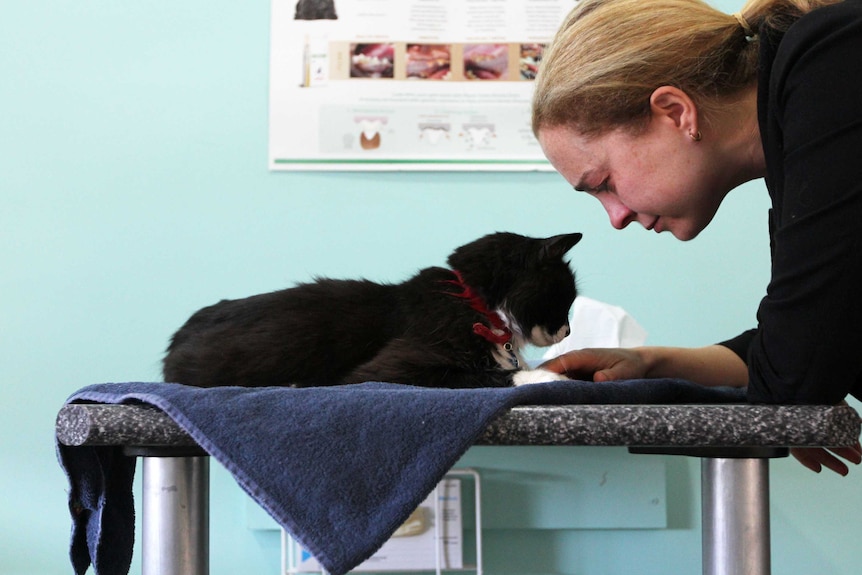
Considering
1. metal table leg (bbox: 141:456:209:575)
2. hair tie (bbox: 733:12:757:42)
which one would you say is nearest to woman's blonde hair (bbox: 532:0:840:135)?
hair tie (bbox: 733:12:757:42)

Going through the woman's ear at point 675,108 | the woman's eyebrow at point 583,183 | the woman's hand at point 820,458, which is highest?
the woman's ear at point 675,108

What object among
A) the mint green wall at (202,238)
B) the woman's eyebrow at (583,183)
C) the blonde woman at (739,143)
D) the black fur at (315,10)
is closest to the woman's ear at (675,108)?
the blonde woman at (739,143)

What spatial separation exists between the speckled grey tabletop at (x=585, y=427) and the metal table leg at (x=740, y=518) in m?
0.06

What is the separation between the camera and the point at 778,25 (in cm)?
92

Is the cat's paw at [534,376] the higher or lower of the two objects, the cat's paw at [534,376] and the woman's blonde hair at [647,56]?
the lower

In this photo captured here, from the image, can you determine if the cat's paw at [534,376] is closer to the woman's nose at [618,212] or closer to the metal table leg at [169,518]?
the woman's nose at [618,212]

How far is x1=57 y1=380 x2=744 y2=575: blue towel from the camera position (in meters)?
0.62

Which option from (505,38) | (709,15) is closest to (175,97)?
(505,38)

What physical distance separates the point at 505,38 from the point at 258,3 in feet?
1.94

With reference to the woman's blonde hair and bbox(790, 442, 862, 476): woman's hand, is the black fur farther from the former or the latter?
bbox(790, 442, 862, 476): woman's hand

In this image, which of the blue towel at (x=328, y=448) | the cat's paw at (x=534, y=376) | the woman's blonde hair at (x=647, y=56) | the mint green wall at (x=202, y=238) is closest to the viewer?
the blue towel at (x=328, y=448)

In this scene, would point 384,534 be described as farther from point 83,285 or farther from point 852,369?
point 83,285

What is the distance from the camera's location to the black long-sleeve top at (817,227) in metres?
0.74

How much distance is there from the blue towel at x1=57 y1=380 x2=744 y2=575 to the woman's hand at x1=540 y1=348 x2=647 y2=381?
39 centimetres
